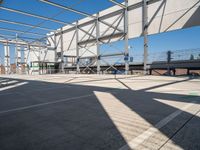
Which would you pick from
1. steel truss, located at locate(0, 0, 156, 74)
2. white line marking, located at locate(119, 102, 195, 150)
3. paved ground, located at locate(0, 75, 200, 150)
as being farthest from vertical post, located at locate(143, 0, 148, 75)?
white line marking, located at locate(119, 102, 195, 150)

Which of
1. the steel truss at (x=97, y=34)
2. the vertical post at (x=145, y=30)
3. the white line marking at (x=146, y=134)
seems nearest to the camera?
the white line marking at (x=146, y=134)

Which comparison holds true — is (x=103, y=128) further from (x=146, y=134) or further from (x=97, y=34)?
(x=97, y=34)

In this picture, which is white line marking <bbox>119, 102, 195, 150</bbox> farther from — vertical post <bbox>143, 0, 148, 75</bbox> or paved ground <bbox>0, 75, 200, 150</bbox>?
vertical post <bbox>143, 0, 148, 75</bbox>

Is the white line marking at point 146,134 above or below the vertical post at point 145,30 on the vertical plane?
below

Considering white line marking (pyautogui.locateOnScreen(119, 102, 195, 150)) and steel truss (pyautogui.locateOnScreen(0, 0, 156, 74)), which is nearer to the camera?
white line marking (pyautogui.locateOnScreen(119, 102, 195, 150))

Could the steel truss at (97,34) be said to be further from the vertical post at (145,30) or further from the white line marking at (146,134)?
the white line marking at (146,134)

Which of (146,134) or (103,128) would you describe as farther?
(103,128)

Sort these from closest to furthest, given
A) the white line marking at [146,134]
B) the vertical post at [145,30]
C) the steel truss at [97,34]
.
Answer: the white line marking at [146,134] → the vertical post at [145,30] → the steel truss at [97,34]

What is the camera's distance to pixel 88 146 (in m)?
1.55

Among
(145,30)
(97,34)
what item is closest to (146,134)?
(145,30)

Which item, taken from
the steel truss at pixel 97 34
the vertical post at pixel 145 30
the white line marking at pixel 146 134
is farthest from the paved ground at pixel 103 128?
the steel truss at pixel 97 34

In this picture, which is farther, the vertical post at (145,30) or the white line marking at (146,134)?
the vertical post at (145,30)

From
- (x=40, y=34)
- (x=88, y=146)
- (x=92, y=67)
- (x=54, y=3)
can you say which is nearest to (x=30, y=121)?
(x=88, y=146)

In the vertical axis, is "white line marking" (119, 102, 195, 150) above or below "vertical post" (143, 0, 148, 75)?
below
